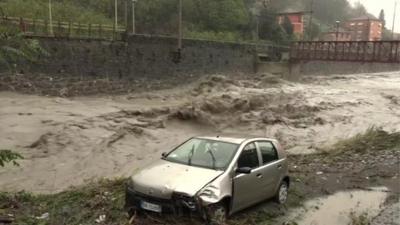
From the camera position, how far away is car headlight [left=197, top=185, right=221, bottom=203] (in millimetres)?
7848

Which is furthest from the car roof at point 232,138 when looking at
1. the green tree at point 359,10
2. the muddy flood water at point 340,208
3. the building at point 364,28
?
the green tree at point 359,10

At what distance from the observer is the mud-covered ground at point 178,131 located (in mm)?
13945

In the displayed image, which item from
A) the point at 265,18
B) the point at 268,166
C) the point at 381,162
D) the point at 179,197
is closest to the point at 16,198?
the point at 179,197

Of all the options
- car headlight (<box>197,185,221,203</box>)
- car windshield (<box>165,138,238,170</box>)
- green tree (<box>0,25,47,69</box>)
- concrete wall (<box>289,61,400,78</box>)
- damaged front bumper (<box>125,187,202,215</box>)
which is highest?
green tree (<box>0,25,47,69</box>)

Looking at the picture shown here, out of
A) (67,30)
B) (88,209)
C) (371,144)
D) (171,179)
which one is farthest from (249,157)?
(67,30)

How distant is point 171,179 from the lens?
8133 mm

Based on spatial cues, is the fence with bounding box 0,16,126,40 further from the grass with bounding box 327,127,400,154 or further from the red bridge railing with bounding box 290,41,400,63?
the red bridge railing with bounding box 290,41,400,63

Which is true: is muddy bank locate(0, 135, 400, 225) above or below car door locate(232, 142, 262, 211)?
below

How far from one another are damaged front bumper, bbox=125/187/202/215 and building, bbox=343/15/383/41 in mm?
129152

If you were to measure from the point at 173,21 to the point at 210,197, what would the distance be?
203ft

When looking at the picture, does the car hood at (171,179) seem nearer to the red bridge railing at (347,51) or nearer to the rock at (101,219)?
the rock at (101,219)

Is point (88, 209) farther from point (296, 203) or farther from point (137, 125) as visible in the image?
point (137, 125)

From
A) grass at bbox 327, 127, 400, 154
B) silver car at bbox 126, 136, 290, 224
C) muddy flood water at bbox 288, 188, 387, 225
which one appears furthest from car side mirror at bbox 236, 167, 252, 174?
grass at bbox 327, 127, 400, 154

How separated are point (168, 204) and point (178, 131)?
1676cm
